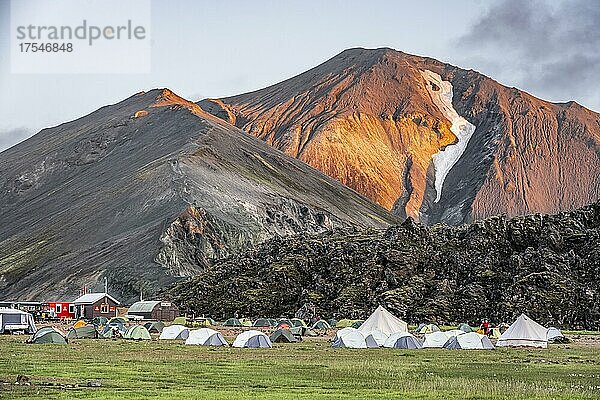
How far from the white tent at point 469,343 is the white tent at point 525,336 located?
182 inches

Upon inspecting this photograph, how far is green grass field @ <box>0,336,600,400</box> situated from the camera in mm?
36875

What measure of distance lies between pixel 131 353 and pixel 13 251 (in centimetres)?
14512

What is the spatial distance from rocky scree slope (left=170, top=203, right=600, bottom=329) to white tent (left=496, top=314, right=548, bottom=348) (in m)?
31.3

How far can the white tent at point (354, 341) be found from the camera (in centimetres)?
7031

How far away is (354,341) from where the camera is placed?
70438 mm

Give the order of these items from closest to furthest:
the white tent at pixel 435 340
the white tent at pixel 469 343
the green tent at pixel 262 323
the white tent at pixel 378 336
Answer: the white tent at pixel 469 343 → the white tent at pixel 435 340 → the white tent at pixel 378 336 → the green tent at pixel 262 323

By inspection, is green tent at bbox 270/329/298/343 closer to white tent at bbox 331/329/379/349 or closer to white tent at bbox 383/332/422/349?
white tent at bbox 331/329/379/349

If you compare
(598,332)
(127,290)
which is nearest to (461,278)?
(598,332)

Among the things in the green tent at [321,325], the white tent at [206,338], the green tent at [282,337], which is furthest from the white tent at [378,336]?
the green tent at [321,325]

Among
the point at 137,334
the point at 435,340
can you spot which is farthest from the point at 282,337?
the point at 435,340

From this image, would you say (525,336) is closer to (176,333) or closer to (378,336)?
(378,336)

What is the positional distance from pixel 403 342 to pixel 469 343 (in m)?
4.56

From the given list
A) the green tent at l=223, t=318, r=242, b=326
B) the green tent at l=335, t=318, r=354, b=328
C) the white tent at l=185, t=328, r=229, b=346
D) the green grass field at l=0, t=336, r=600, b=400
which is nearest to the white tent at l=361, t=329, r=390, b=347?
the green grass field at l=0, t=336, r=600, b=400

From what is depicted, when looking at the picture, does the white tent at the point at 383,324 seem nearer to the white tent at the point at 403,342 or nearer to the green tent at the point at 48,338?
the white tent at the point at 403,342
